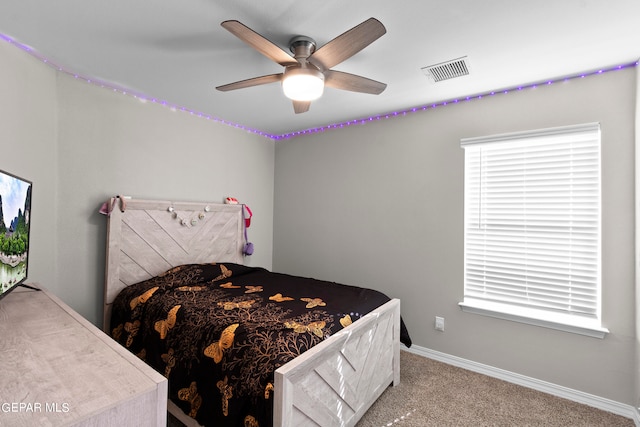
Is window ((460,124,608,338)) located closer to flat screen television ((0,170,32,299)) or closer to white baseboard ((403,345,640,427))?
white baseboard ((403,345,640,427))

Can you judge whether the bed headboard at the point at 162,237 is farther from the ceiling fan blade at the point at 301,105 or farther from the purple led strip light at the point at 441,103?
the ceiling fan blade at the point at 301,105

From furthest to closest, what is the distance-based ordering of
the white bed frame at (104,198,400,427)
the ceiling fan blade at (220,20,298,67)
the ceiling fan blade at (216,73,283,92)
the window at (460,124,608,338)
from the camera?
1. the window at (460,124,608,338)
2. the ceiling fan blade at (216,73,283,92)
3. the white bed frame at (104,198,400,427)
4. the ceiling fan blade at (220,20,298,67)

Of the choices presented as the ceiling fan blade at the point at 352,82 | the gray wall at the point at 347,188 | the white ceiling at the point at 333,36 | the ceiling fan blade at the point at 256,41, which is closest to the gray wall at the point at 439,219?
the gray wall at the point at 347,188

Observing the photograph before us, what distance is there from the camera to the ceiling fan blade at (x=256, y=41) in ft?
4.43

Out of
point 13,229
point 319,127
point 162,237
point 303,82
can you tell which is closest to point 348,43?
point 303,82

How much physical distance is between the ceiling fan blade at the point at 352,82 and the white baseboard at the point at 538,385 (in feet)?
7.85

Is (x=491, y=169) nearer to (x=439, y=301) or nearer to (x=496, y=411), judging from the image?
(x=439, y=301)

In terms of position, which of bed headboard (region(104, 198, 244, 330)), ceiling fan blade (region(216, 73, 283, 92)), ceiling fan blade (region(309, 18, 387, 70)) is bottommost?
bed headboard (region(104, 198, 244, 330))

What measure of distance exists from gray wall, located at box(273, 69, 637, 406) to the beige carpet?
0.57 feet

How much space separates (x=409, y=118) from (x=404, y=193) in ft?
2.45

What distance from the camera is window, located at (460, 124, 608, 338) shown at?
2217 mm

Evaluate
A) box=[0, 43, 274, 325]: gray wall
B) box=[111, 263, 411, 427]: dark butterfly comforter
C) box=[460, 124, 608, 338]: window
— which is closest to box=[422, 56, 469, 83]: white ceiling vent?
box=[460, 124, 608, 338]: window

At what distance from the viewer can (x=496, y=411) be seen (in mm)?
2082

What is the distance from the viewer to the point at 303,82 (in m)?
1.75
